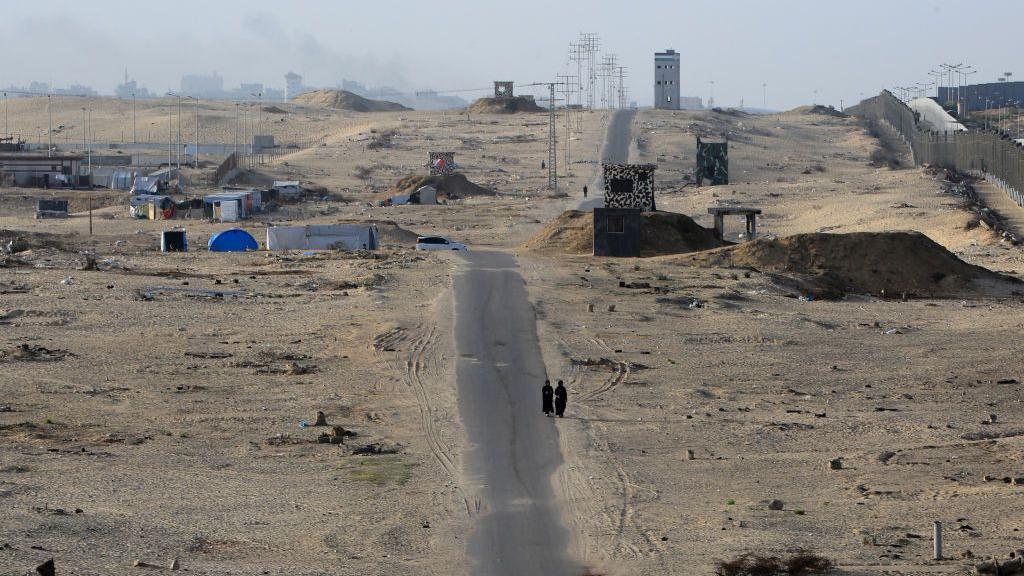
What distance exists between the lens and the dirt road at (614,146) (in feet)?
289

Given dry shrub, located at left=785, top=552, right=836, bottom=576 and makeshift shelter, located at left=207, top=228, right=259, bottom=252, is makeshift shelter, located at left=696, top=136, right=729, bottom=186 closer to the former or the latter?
makeshift shelter, located at left=207, top=228, right=259, bottom=252

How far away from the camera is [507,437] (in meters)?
25.5

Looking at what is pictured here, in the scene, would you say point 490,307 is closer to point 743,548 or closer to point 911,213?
point 743,548

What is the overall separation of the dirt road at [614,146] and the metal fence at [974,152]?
867 inches

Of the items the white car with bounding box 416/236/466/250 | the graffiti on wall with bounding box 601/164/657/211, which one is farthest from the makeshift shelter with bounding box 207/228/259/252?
the graffiti on wall with bounding box 601/164/657/211

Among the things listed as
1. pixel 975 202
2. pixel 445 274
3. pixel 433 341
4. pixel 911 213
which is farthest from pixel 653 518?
pixel 975 202

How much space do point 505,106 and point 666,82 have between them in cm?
2546

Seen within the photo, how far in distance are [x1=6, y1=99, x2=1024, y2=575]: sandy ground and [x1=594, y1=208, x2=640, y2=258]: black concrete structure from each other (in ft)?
7.21

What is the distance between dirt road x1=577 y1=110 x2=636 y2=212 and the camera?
289 feet

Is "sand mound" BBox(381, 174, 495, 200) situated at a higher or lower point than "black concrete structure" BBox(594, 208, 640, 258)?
higher

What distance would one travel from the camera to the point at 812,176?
103625 millimetres

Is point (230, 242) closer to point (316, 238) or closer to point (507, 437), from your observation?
point (316, 238)

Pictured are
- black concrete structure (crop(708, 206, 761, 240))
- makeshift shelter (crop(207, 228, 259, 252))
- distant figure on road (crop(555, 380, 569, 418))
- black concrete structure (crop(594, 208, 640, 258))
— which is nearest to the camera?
distant figure on road (crop(555, 380, 569, 418))

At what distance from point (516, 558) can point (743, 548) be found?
2.91 meters
